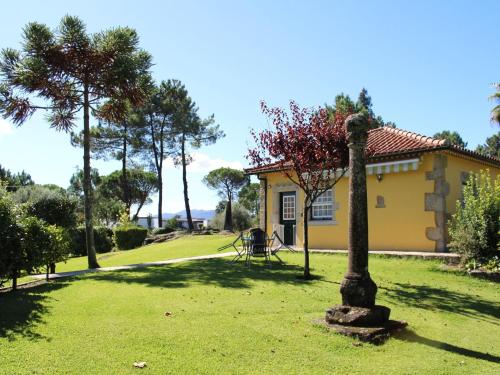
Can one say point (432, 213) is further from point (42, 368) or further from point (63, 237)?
point (42, 368)

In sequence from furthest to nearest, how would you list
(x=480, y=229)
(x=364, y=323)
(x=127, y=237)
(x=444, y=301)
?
(x=127, y=237) → (x=480, y=229) → (x=444, y=301) → (x=364, y=323)

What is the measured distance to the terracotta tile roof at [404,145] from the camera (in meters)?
14.0

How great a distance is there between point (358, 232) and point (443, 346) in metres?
1.87

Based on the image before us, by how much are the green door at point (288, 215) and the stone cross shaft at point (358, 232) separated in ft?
38.4

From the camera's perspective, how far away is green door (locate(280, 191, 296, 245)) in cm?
1869

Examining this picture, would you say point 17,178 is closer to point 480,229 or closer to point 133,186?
point 133,186

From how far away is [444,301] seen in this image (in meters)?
8.74

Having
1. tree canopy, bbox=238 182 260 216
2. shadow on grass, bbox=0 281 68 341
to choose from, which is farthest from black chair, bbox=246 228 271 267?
tree canopy, bbox=238 182 260 216

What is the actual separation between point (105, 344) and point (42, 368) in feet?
2.98

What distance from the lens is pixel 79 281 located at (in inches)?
417

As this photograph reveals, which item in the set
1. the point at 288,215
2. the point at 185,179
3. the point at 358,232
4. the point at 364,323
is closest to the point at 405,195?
the point at 288,215

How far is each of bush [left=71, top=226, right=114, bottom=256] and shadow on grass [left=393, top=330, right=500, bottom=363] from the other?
75.7 ft

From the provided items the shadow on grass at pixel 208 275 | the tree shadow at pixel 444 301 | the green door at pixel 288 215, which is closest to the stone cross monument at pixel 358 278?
the tree shadow at pixel 444 301

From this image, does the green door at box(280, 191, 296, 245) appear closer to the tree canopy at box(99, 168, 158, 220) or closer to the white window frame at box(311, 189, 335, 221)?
the white window frame at box(311, 189, 335, 221)
